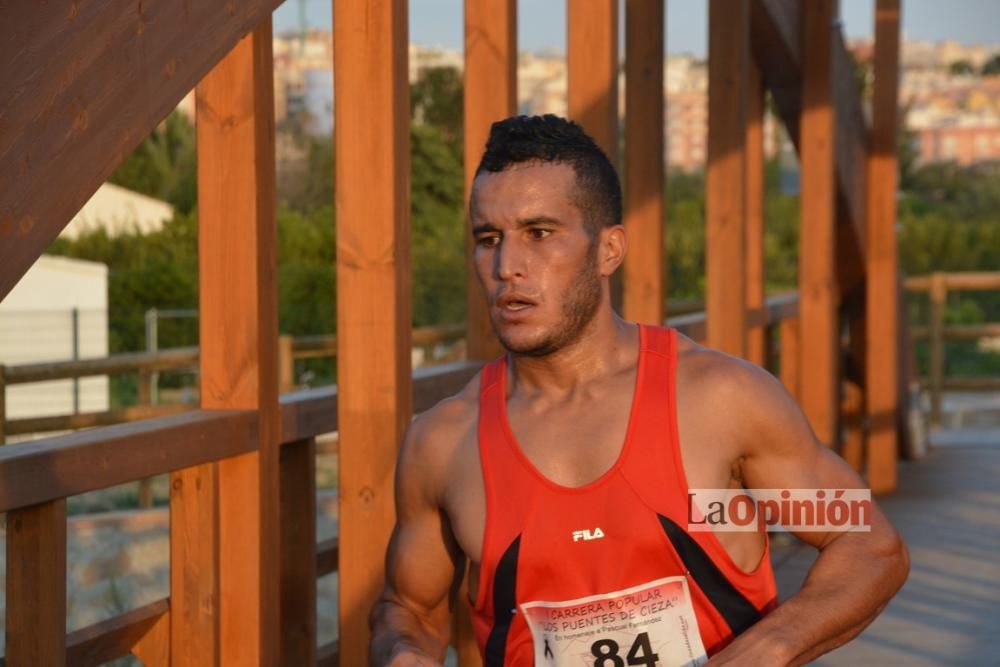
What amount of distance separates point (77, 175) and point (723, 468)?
0.92 m

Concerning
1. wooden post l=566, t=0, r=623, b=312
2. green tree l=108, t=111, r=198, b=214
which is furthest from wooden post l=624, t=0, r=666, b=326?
green tree l=108, t=111, r=198, b=214

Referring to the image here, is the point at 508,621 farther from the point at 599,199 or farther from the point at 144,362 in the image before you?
the point at 144,362

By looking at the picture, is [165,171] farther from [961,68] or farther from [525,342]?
[961,68]

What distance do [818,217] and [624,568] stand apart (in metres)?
5.34

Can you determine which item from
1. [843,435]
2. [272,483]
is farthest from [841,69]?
[272,483]

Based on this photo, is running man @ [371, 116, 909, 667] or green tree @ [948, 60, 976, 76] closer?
running man @ [371, 116, 909, 667]

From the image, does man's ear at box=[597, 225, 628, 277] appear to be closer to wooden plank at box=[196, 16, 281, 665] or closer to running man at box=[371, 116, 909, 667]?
running man at box=[371, 116, 909, 667]

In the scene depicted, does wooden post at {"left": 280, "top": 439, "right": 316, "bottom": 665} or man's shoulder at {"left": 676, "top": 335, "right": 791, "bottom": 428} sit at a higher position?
man's shoulder at {"left": 676, "top": 335, "right": 791, "bottom": 428}

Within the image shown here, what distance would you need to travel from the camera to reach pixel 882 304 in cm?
861

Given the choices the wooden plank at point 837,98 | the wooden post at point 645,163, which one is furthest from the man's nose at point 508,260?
the wooden plank at point 837,98

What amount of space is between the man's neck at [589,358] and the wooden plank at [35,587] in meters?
0.80

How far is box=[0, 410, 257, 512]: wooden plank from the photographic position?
268 cm

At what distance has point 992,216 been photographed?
4150 cm

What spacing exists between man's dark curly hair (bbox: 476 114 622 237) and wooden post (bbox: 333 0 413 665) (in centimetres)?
121
